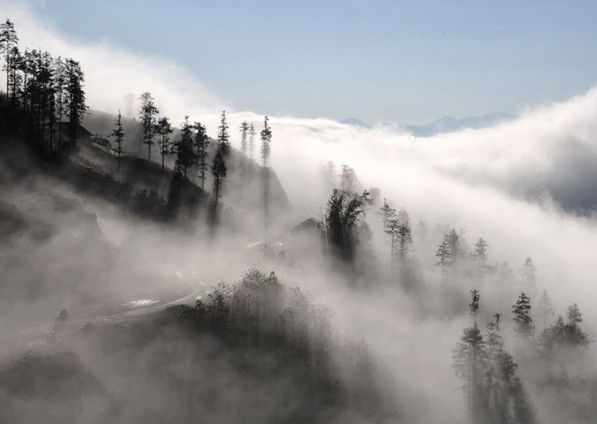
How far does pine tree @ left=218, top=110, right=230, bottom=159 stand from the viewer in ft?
432

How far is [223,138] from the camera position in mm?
131375

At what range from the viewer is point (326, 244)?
10994 cm

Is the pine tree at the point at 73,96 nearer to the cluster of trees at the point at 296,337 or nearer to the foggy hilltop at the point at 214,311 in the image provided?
the foggy hilltop at the point at 214,311

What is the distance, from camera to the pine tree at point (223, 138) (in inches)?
5187

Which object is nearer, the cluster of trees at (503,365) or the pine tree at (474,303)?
the cluster of trees at (503,365)

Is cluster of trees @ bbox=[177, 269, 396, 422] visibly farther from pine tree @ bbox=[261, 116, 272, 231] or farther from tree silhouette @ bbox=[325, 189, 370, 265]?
pine tree @ bbox=[261, 116, 272, 231]

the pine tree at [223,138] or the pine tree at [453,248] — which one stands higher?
the pine tree at [223,138]

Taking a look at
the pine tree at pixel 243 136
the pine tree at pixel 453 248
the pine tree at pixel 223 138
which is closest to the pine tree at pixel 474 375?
the pine tree at pixel 453 248

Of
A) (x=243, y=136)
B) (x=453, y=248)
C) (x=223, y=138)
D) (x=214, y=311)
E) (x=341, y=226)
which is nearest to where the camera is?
(x=214, y=311)

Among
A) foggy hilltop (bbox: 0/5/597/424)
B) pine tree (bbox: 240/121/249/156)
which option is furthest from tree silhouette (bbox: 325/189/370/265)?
pine tree (bbox: 240/121/249/156)

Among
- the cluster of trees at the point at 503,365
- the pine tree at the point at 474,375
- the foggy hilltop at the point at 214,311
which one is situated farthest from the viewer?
the cluster of trees at the point at 503,365

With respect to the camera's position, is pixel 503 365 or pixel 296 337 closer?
pixel 296 337

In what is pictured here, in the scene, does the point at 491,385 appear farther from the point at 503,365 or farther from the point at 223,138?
the point at 223,138

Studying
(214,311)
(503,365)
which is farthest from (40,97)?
(503,365)
